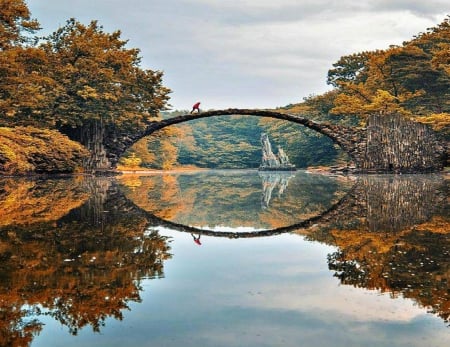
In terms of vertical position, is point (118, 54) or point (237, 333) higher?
point (118, 54)

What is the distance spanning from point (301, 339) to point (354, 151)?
28016 mm

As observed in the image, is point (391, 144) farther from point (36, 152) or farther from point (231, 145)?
point (231, 145)

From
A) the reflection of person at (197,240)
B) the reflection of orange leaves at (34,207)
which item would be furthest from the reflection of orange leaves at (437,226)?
the reflection of orange leaves at (34,207)

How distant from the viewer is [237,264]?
5727mm

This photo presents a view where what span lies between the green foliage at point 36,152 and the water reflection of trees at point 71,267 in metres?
13.8

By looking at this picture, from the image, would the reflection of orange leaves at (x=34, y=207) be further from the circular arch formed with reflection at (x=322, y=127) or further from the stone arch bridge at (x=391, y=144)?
the stone arch bridge at (x=391, y=144)

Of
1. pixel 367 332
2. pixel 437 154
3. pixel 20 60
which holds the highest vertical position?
pixel 20 60

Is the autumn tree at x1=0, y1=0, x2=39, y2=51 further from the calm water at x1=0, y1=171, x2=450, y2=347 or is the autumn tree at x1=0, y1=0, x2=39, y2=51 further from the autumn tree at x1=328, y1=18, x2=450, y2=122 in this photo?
the autumn tree at x1=328, y1=18, x2=450, y2=122

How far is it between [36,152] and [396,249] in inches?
859

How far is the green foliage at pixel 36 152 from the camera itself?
880 inches

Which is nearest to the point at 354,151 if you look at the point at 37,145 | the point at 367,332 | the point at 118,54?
the point at 118,54

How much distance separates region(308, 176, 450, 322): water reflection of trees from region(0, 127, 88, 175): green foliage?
660 inches

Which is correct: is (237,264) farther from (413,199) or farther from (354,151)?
(354,151)

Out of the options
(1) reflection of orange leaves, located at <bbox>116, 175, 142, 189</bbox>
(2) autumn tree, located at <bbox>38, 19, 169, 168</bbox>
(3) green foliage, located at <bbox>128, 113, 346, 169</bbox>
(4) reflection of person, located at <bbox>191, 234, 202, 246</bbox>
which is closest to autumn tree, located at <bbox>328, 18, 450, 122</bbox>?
(3) green foliage, located at <bbox>128, 113, 346, 169</bbox>
